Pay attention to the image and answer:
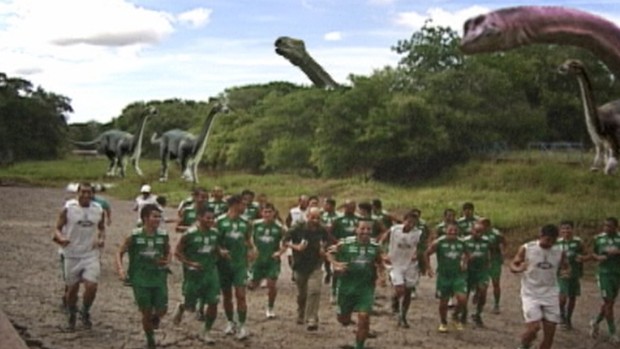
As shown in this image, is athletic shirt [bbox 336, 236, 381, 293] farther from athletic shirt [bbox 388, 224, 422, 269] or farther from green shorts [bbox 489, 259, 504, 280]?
green shorts [bbox 489, 259, 504, 280]

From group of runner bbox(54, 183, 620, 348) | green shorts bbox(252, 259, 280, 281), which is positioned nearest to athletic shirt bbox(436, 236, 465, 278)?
group of runner bbox(54, 183, 620, 348)

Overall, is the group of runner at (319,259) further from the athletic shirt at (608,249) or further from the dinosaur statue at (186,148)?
the dinosaur statue at (186,148)

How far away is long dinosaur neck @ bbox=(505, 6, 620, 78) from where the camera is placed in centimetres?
370

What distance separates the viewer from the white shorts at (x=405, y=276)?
41.7 ft

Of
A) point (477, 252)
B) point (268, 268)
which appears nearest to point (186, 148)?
point (268, 268)

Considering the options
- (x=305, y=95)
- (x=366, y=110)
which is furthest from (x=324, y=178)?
(x=305, y=95)

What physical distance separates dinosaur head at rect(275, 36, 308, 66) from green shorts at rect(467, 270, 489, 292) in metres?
23.2

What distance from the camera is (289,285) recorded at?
16.6m

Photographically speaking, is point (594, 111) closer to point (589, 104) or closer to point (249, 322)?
point (589, 104)

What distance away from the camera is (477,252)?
12.8m

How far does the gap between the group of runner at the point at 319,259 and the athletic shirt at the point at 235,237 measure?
0.01 m

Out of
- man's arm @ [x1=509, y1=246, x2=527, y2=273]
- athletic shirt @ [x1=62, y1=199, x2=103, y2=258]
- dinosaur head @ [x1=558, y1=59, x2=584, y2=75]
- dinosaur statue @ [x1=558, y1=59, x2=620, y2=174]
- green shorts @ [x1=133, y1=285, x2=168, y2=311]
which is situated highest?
dinosaur head @ [x1=558, y1=59, x2=584, y2=75]

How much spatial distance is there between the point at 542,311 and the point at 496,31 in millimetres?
6705

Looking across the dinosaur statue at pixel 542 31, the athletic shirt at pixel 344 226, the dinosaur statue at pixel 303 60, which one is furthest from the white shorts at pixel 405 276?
the dinosaur statue at pixel 303 60
